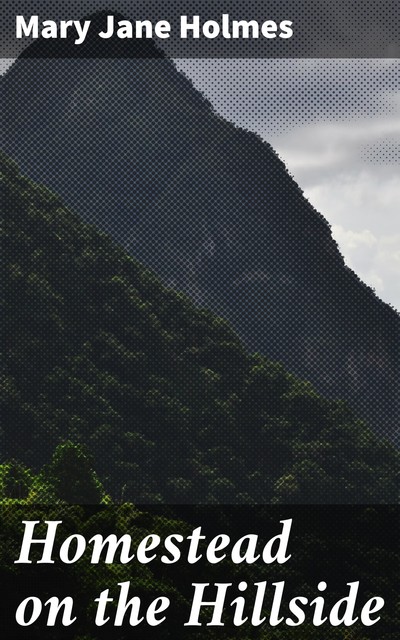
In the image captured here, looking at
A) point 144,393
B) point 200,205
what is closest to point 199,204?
point 200,205

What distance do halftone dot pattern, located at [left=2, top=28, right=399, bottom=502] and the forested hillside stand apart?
30.5 m

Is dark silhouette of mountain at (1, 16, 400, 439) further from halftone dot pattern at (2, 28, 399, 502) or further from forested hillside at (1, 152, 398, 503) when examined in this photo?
forested hillside at (1, 152, 398, 503)

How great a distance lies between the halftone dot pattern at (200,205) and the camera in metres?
81.8

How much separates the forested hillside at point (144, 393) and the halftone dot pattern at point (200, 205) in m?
30.5

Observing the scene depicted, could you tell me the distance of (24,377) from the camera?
41.5 metres

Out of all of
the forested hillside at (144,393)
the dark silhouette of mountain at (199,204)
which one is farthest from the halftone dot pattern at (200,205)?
the forested hillside at (144,393)

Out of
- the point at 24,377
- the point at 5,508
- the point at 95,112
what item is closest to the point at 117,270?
the point at 24,377

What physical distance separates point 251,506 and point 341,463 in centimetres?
814

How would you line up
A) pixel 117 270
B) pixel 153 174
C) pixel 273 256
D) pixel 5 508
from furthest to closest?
pixel 273 256 < pixel 153 174 < pixel 117 270 < pixel 5 508

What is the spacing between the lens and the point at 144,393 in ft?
151

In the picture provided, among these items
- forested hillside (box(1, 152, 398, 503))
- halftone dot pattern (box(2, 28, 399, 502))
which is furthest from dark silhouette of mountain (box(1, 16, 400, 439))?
forested hillside (box(1, 152, 398, 503))

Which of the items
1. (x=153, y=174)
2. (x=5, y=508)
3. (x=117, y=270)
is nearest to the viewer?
(x=5, y=508)

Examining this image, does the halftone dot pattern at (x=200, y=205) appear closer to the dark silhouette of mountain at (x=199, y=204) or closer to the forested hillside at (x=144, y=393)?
the dark silhouette of mountain at (x=199, y=204)

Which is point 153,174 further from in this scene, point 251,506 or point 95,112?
point 251,506
